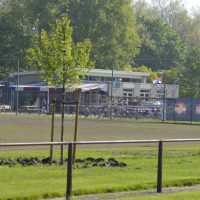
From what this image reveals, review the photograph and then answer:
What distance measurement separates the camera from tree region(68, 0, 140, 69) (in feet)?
342

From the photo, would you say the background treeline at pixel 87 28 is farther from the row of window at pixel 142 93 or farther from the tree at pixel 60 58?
the tree at pixel 60 58

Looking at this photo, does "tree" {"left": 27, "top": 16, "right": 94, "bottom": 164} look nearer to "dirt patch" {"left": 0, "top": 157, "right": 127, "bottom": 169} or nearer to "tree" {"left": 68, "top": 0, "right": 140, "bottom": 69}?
"dirt patch" {"left": 0, "top": 157, "right": 127, "bottom": 169}

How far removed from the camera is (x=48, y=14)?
104188mm

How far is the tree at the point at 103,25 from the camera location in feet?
342

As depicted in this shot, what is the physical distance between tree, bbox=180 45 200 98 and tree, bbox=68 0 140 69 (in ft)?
42.1

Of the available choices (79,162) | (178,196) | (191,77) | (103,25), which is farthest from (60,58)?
(103,25)

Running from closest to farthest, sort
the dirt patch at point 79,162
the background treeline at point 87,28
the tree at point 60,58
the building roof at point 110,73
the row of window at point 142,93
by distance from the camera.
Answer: the dirt patch at point 79,162 → the tree at point 60,58 → the row of window at point 142,93 → the building roof at point 110,73 → the background treeline at point 87,28

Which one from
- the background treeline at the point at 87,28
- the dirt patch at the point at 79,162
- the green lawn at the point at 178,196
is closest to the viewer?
the green lawn at the point at 178,196

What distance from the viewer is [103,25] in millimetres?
104312

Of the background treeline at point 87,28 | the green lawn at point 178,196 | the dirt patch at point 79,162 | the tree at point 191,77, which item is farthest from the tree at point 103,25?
the green lawn at point 178,196

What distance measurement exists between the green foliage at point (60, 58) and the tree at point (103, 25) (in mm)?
82636

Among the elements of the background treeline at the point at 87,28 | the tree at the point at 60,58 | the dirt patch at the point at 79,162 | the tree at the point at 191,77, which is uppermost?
the background treeline at the point at 87,28

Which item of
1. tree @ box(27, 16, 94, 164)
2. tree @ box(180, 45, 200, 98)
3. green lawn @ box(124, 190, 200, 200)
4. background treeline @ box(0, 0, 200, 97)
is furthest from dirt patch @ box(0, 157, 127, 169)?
background treeline @ box(0, 0, 200, 97)

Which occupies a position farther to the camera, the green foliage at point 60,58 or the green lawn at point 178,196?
the green foliage at point 60,58
